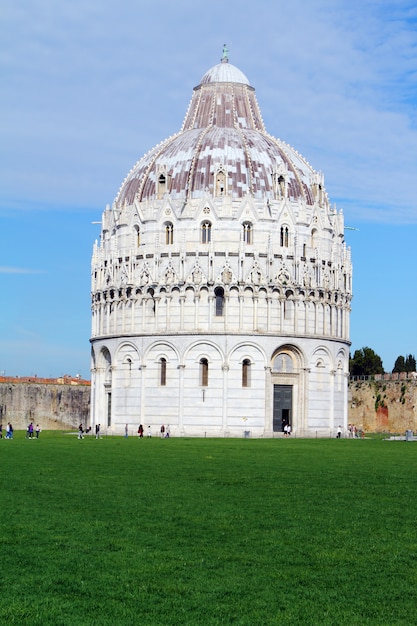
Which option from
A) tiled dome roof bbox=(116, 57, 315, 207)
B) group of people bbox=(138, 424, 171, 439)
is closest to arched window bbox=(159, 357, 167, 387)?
group of people bbox=(138, 424, 171, 439)

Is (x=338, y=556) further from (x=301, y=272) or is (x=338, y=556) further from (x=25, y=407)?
(x=25, y=407)

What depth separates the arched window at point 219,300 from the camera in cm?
7731

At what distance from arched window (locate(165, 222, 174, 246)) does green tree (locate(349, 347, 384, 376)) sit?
54.8 m

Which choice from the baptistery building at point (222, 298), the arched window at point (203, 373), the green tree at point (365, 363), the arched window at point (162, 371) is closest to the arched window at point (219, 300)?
the baptistery building at point (222, 298)

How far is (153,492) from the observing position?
25.5m

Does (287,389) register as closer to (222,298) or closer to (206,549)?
(222,298)

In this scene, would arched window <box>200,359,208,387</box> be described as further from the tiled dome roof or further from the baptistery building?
the tiled dome roof

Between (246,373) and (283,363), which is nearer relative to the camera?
(246,373)

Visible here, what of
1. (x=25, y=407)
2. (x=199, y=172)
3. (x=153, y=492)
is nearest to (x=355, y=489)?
(x=153, y=492)

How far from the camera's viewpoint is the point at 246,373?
77812 millimetres

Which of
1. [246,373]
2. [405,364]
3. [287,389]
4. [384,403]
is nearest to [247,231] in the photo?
[246,373]

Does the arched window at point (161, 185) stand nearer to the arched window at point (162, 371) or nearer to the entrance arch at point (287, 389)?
the arched window at point (162, 371)

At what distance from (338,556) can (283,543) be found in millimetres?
1366

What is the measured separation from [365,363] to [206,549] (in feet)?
379
